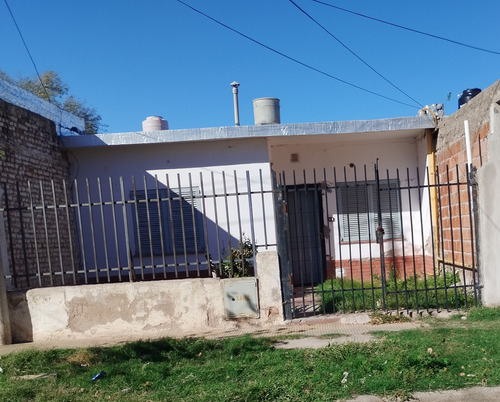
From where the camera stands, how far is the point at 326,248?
10281 millimetres

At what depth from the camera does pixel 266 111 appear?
381 inches

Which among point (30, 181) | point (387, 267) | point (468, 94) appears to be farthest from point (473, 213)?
point (30, 181)

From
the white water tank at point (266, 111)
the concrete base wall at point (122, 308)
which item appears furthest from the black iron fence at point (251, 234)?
the white water tank at point (266, 111)

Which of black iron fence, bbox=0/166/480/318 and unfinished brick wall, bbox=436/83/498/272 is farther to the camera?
black iron fence, bbox=0/166/480/318

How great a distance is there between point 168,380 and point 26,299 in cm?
303

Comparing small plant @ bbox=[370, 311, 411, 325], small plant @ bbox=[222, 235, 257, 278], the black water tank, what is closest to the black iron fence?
small plant @ bbox=[222, 235, 257, 278]

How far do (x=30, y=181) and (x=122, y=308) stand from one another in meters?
3.36

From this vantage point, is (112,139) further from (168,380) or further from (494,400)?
(494,400)

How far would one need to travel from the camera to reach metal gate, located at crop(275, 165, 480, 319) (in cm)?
652

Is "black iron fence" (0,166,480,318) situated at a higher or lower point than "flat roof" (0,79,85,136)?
lower

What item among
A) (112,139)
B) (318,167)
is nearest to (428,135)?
(318,167)

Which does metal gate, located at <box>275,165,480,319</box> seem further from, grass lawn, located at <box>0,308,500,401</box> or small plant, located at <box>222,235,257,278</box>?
grass lawn, located at <box>0,308,500,401</box>

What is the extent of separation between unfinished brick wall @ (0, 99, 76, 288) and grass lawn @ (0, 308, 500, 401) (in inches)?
93.0

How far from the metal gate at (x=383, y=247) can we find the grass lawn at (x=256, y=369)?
116 cm
